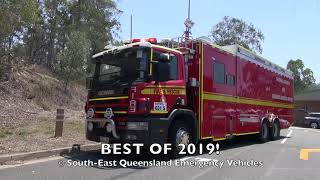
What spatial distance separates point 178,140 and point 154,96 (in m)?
1.54

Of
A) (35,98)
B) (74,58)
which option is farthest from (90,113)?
(74,58)

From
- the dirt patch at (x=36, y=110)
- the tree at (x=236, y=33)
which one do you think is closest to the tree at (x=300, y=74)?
the tree at (x=236, y=33)

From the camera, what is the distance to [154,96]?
11445 mm

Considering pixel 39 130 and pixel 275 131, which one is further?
pixel 275 131

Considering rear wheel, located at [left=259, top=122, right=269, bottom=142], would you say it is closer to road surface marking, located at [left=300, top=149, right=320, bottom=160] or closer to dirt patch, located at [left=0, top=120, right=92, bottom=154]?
road surface marking, located at [left=300, top=149, right=320, bottom=160]

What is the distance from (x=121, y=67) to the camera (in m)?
11.9

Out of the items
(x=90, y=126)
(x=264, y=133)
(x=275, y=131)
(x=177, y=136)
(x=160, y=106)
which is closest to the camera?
(x=160, y=106)

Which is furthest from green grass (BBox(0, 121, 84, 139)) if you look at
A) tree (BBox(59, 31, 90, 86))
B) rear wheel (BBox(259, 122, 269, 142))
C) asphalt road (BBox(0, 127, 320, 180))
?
tree (BBox(59, 31, 90, 86))

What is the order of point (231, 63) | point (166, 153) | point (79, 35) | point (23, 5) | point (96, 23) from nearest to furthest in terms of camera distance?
1. point (166, 153)
2. point (231, 63)
3. point (23, 5)
4. point (79, 35)
5. point (96, 23)

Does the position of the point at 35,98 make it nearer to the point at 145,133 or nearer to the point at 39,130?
the point at 39,130

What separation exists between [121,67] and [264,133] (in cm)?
840

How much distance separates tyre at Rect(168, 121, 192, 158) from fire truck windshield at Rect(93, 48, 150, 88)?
172 cm

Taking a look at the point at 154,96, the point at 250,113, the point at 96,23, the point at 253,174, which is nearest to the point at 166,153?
the point at 154,96

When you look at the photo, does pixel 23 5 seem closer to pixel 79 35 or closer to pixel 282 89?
pixel 79 35
